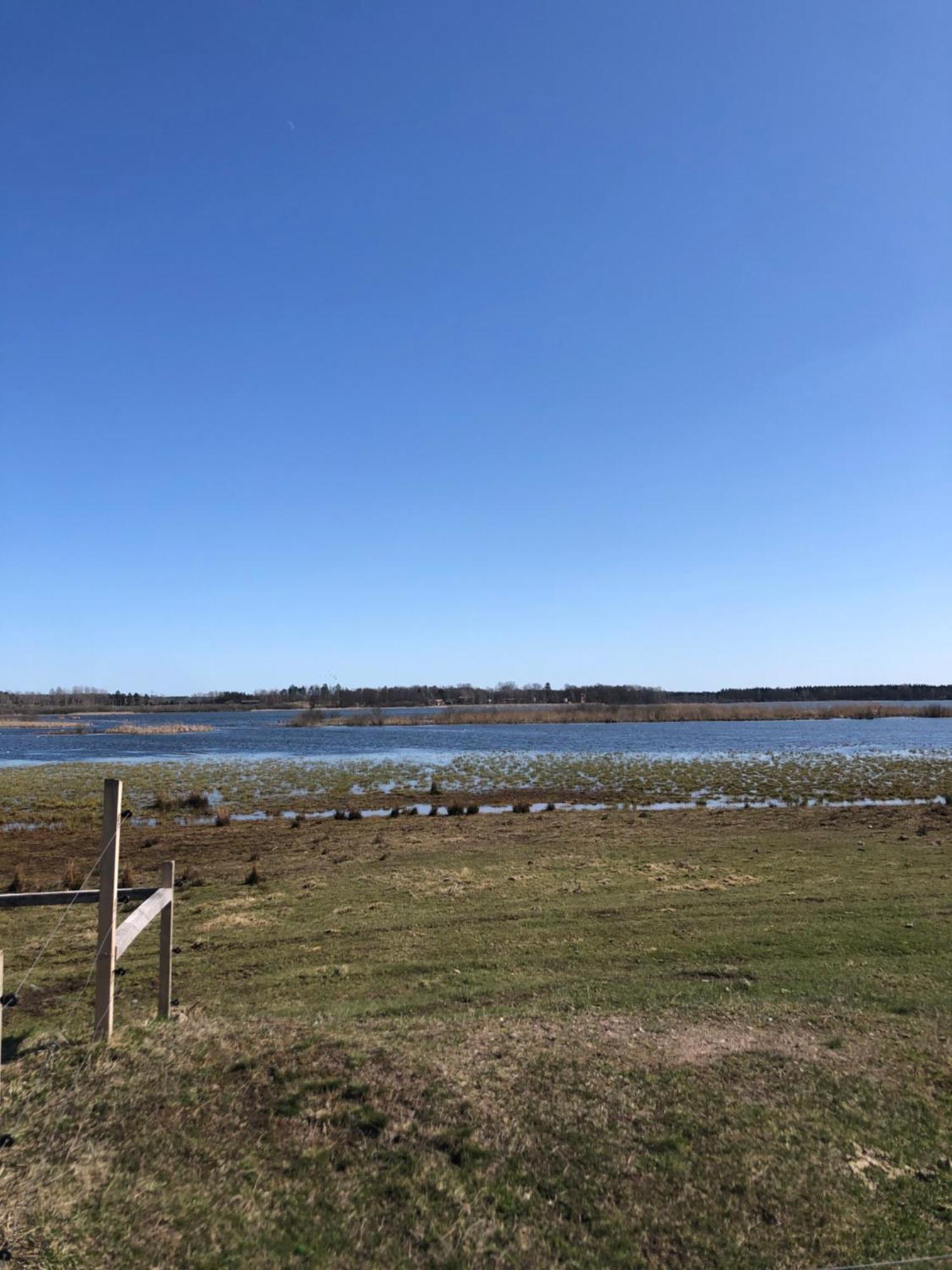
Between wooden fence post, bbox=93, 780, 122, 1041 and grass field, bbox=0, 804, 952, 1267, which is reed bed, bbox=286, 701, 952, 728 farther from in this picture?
wooden fence post, bbox=93, 780, 122, 1041

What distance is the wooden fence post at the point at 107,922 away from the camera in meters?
5.46

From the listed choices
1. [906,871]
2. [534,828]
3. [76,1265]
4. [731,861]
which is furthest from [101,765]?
[76,1265]

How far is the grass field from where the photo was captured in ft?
12.4

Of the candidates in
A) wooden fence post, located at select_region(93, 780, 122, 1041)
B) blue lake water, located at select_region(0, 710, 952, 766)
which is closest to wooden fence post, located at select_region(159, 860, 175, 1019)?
wooden fence post, located at select_region(93, 780, 122, 1041)

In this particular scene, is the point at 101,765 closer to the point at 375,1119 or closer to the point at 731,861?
the point at 731,861

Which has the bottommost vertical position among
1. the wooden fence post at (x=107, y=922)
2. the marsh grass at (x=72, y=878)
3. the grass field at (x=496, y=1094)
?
the marsh grass at (x=72, y=878)

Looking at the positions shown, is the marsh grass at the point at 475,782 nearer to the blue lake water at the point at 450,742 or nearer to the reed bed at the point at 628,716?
the blue lake water at the point at 450,742

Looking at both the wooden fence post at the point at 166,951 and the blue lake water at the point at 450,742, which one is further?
the blue lake water at the point at 450,742

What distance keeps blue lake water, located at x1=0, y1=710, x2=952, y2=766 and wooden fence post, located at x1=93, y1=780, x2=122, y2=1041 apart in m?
43.3

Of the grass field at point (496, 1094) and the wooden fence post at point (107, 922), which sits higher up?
the wooden fence post at point (107, 922)

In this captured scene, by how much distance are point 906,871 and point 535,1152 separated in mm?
12266

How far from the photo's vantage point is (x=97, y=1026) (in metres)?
5.50

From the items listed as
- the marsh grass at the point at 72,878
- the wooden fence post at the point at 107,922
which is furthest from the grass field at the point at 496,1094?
the marsh grass at the point at 72,878

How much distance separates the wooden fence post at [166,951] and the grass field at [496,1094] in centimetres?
32
